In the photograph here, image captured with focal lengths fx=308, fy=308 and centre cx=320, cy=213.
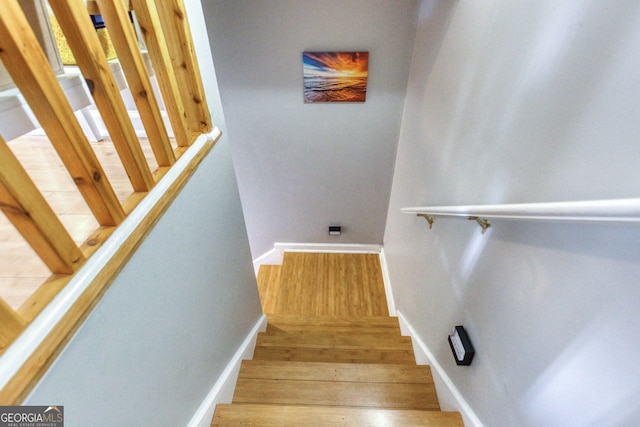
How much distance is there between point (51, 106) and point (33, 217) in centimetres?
24

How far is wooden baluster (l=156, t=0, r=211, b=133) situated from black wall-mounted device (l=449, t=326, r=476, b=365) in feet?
4.89

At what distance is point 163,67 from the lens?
1.10 meters

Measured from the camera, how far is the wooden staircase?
1.50 meters

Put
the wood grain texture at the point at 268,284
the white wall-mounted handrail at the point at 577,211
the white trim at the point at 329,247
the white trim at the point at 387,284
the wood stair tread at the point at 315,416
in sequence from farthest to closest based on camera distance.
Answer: the white trim at the point at 329,247
the wood grain texture at the point at 268,284
the white trim at the point at 387,284
the wood stair tread at the point at 315,416
the white wall-mounted handrail at the point at 577,211

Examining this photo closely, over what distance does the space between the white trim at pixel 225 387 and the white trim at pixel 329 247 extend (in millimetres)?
1837

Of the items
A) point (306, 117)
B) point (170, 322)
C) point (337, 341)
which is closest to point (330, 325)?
point (337, 341)

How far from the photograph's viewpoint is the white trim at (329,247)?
410cm

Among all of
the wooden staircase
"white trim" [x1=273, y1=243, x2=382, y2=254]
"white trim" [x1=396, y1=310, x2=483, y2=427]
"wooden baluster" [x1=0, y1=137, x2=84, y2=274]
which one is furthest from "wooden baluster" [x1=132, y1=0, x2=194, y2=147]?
"white trim" [x1=273, y1=243, x2=382, y2=254]

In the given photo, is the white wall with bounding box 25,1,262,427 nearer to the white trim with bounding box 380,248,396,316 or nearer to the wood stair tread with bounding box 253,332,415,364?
the wood stair tread with bounding box 253,332,415,364

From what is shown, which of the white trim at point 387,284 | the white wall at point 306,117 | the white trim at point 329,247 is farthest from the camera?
the white trim at point 329,247

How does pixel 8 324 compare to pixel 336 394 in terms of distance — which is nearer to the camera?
pixel 8 324

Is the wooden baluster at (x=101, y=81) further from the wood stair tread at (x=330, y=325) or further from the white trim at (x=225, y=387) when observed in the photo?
the wood stair tread at (x=330, y=325)

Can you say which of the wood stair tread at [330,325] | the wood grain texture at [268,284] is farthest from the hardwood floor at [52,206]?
the wood grain texture at [268,284]

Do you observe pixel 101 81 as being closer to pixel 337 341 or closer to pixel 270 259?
pixel 337 341
